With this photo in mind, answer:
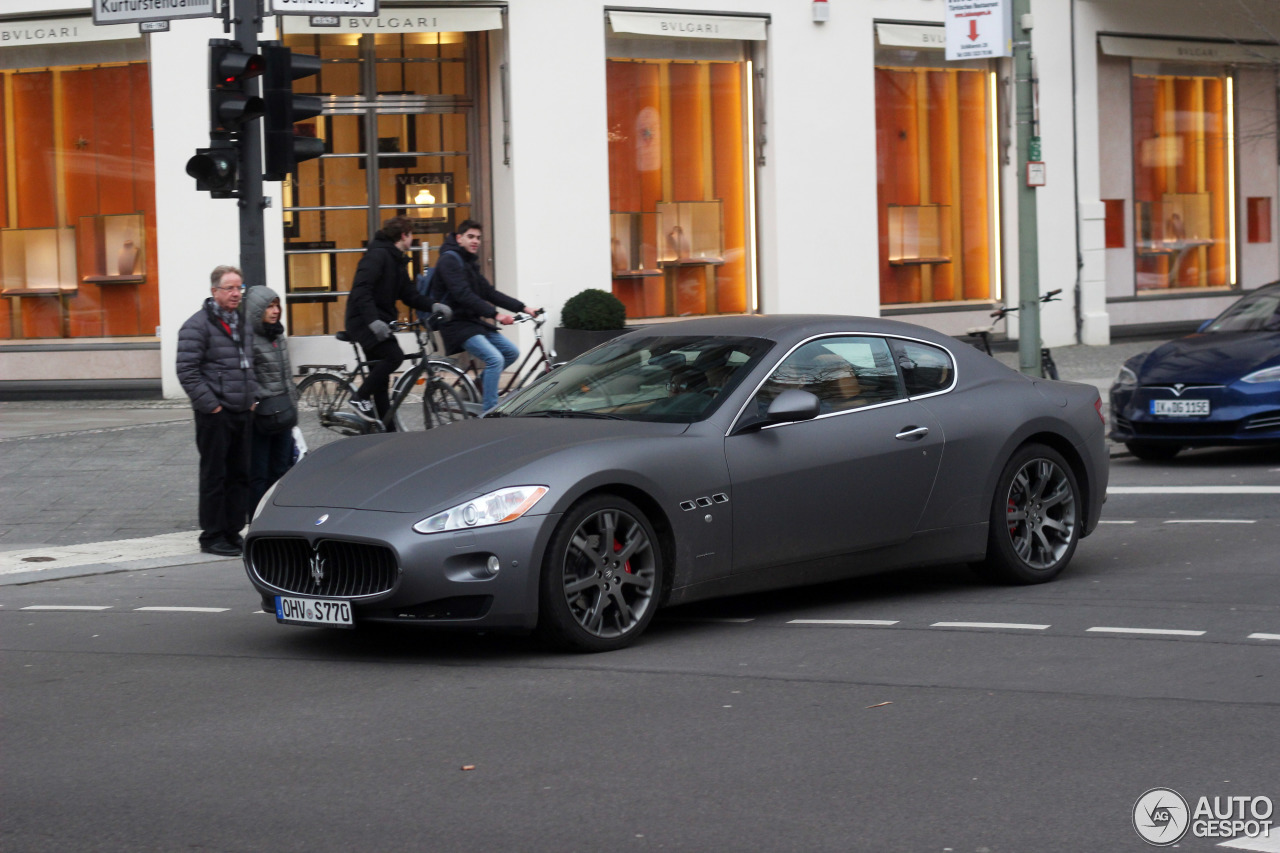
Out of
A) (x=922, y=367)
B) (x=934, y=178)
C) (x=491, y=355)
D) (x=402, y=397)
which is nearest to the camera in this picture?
(x=922, y=367)

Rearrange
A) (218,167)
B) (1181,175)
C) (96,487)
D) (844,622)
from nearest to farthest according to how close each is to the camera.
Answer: (844,622), (218,167), (96,487), (1181,175)

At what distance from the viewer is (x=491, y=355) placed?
15109 millimetres

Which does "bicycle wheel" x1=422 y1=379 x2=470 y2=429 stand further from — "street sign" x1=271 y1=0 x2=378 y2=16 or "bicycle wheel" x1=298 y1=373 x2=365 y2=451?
"street sign" x1=271 y1=0 x2=378 y2=16

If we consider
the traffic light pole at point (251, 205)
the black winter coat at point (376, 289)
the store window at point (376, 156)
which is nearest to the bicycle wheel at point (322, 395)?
the black winter coat at point (376, 289)

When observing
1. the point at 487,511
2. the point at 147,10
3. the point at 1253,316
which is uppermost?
the point at 147,10

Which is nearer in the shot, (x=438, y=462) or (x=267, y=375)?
(x=438, y=462)

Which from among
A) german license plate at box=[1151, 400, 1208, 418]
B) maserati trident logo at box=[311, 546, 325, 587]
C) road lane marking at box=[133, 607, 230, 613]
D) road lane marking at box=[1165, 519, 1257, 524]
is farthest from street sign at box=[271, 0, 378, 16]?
german license plate at box=[1151, 400, 1208, 418]

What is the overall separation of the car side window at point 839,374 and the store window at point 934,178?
48.7ft

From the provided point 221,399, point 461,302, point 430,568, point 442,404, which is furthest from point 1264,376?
point 430,568

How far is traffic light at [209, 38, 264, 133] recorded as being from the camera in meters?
11.4

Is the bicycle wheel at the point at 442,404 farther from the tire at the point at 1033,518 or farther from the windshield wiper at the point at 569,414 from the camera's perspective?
the tire at the point at 1033,518

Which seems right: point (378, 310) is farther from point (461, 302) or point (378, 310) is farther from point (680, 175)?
point (680, 175)

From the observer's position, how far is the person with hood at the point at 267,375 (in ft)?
35.7

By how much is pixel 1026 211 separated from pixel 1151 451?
3.49 meters
